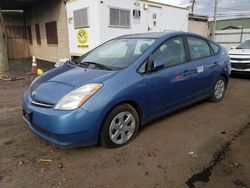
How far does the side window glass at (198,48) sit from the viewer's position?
14.4ft

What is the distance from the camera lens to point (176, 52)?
13.3 ft

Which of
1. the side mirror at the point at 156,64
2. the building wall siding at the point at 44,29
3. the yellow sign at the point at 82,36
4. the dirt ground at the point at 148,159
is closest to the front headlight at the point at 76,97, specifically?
the dirt ground at the point at 148,159

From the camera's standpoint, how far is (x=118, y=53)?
397cm

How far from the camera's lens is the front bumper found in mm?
2783

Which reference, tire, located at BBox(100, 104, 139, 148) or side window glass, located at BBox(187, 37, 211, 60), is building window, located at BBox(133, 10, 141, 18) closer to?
side window glass, located at BBox(187, 37, 211, 60)

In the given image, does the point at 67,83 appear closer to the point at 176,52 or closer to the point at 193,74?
the point at 176,52

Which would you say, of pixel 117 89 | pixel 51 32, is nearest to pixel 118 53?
pixel 117 89

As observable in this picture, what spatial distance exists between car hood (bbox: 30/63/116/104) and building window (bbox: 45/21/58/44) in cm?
954

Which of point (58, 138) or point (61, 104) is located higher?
point (61, 104)

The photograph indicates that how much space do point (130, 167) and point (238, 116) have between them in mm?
2739

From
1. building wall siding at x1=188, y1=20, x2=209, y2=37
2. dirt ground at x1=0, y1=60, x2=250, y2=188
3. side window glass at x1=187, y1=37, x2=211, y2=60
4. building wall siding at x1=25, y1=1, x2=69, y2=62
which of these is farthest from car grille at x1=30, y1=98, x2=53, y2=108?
building wall siding at x1=188, y1=20, x2=209, y2=37

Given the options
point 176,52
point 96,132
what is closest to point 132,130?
point 96,132

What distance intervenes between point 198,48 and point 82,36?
246 inches

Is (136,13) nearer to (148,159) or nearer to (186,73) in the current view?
(186,73)
